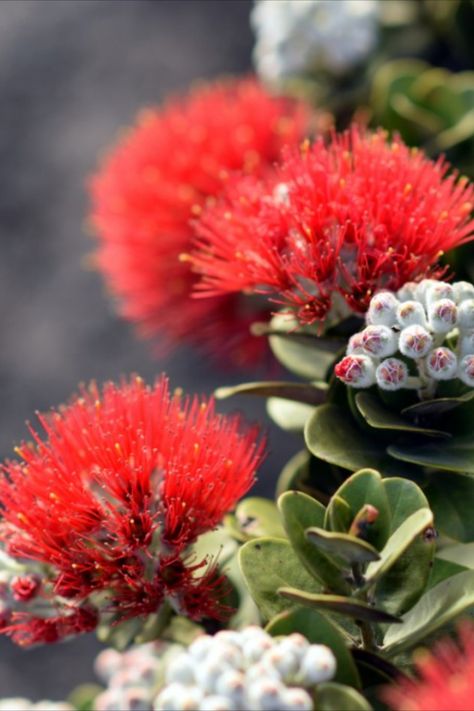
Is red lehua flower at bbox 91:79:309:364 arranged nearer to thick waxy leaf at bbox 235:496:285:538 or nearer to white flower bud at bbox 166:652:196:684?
thick waxy leaf at bbox 235:496:285:538

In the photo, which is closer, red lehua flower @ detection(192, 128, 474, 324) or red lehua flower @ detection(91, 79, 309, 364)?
red lehua flower @ detection(192, 128, 474, 324)

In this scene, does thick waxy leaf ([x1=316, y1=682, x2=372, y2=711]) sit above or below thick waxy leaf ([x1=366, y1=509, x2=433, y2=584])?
below

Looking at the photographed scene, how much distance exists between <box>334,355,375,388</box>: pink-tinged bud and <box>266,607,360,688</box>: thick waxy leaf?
0.14 metres

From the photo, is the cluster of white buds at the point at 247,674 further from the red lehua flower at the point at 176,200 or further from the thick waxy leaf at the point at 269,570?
the red lehua flower at the point at 176,200

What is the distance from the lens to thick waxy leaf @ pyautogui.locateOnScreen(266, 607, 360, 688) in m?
0.54

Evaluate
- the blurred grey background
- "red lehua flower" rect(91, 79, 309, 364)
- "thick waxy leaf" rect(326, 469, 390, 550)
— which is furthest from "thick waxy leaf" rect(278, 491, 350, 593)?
the blurred grey background

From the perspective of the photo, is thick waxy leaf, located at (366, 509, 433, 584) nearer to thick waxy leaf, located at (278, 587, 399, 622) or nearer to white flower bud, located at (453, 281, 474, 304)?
thick waxy leaf, located at (278, 587, 399, 622)

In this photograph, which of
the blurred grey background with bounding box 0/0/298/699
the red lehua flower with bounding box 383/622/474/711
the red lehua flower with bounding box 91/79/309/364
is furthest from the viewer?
the blurred grey background with bounding box 0/0/298/699

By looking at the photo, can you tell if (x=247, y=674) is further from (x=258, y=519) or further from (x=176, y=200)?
(x=176, y=200)

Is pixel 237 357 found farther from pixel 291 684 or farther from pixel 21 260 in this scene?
pixel 21 260

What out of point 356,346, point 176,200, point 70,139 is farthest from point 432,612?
point 70,139

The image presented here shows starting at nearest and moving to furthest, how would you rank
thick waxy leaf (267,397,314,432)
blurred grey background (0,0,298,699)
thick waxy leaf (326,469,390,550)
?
thick waxy leaf (326,469,390,550) < thick waxy leaf (267,397,314,432) < blurred grey background (0,0,298,699)

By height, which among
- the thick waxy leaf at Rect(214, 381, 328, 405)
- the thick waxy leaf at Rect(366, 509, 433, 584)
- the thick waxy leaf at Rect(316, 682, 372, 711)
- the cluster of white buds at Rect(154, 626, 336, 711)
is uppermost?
the thick waxy leaf at Rect(214, 381, 328, 405)

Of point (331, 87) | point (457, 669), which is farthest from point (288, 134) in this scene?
point (457, 669)
